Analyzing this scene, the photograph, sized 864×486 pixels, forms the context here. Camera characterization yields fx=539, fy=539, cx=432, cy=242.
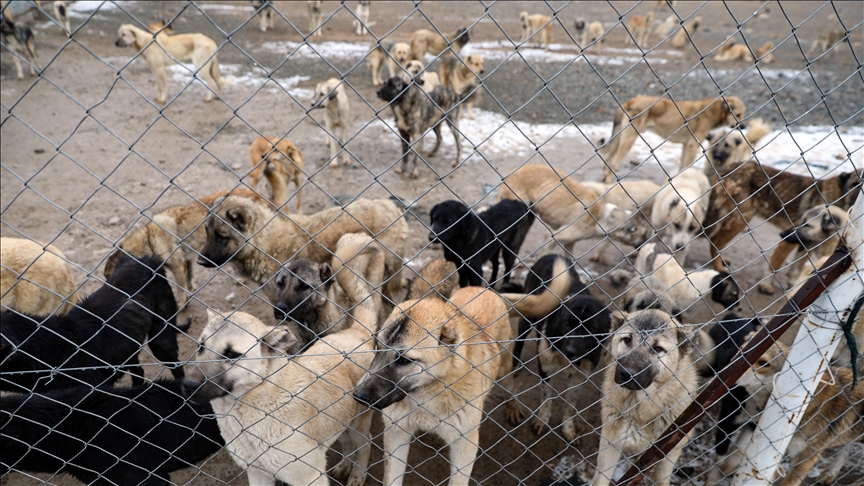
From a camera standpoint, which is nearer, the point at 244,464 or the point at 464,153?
the point at 244,464

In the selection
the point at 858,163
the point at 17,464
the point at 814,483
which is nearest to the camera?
the point at 17,464

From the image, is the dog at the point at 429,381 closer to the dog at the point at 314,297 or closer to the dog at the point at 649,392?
the dog at the point at 649,392

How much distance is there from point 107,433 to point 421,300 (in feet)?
6.51

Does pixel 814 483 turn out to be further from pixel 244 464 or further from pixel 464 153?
pixel 464 153

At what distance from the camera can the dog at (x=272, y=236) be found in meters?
5.05

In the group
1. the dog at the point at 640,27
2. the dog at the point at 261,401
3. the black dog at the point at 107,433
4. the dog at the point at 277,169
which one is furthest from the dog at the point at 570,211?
the dog at the point at 640,27

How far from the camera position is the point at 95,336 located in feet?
12.4

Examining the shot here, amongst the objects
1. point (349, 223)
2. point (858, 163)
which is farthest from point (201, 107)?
point (858, 163)

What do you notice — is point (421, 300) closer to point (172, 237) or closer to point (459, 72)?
point (172, 237)

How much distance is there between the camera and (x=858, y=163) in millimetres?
8633

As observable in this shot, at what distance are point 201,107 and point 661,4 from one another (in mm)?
24939

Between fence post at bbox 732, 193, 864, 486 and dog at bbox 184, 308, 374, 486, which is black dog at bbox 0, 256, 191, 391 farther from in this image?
fence post at bbox 732, 193, 864, 486

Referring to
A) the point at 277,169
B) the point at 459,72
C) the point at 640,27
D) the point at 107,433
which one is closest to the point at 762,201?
the point at 277,169

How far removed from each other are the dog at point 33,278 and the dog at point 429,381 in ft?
10.0
